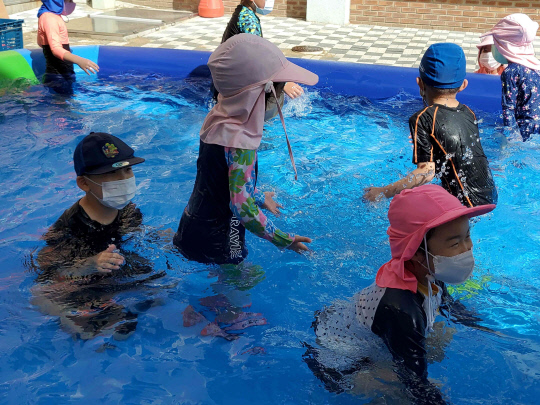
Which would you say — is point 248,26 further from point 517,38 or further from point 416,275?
point 416,275

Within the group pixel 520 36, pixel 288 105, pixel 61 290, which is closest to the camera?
pixel 61 290

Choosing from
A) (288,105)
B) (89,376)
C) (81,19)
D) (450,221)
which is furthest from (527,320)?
(81,19)

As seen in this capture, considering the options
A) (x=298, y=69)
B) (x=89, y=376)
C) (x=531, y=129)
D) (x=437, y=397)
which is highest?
(x=298, y=69)

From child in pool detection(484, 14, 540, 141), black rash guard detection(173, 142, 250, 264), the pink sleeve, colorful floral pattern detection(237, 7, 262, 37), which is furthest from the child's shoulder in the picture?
the pink sleeve

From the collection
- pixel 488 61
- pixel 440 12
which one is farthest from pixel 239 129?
pixel 440 12

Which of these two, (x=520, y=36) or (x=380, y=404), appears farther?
(x=520, y=36)

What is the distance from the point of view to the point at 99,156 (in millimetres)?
2936

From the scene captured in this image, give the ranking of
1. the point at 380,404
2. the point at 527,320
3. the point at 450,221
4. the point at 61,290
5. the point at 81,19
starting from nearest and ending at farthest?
the point at 450,221, the point at 380,404, the point at 61,290, the point at 527,320, the point at 81,19

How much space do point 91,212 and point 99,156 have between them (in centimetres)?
30

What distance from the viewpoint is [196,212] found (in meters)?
2.99

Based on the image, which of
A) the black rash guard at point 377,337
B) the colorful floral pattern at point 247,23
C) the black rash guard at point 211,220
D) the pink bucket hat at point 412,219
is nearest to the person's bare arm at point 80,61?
the colorful floral pattern at point 247,23

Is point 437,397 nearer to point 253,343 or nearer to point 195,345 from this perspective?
point 253,343

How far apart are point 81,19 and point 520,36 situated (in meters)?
9.78

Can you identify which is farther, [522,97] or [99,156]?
[522,97]
